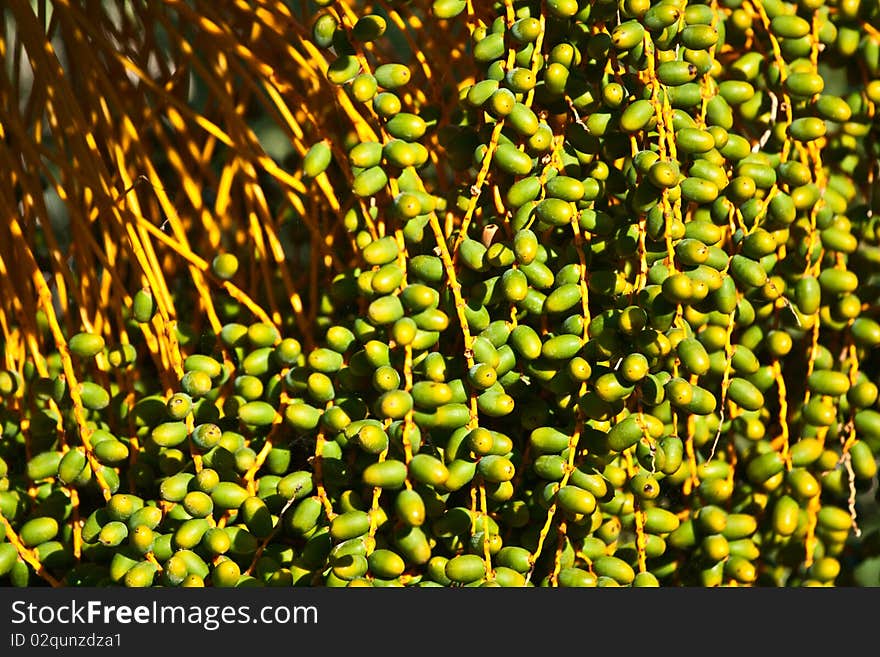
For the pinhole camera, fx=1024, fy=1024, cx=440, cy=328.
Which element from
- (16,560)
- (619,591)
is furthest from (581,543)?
(16,560)

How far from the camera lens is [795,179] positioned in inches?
33.9

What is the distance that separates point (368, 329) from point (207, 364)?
147 mm

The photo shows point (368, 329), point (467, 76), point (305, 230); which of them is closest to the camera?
point (368, 329)

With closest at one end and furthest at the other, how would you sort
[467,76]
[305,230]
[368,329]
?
[368,329], [467,76], [305,230]

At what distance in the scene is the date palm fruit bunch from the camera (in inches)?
30.9

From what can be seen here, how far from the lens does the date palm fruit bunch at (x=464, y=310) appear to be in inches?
30.9

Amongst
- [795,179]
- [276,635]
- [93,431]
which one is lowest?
[276,635]

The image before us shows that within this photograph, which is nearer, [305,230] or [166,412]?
[166,412]

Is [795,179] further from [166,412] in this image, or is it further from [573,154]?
[166,412]

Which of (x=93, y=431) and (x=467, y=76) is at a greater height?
(x=467, y=76)

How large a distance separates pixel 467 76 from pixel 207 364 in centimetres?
35

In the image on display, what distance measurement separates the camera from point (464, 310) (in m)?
0.79

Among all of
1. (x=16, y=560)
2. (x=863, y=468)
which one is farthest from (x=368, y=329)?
(x=863, y=468)

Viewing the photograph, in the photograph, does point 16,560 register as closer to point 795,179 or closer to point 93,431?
point 93,431
